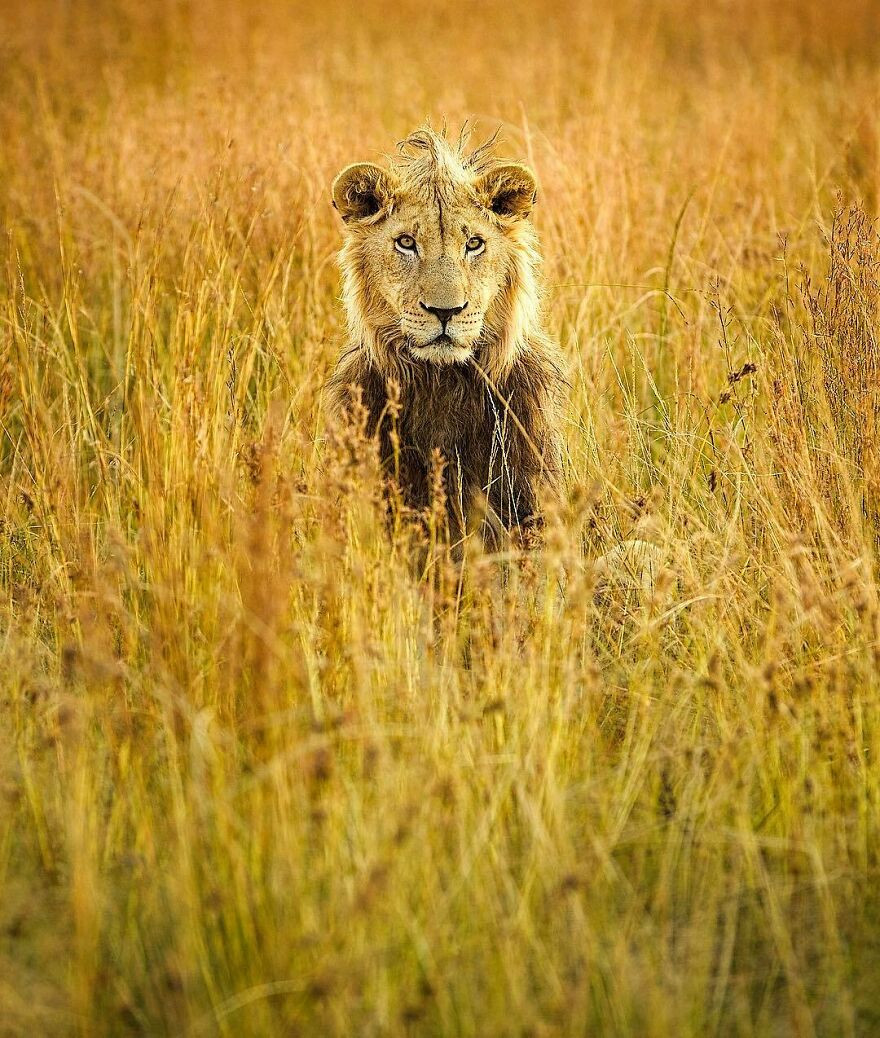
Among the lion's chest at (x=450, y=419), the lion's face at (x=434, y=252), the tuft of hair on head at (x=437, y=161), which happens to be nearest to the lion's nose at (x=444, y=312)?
the lion's face at (x=434, y=252)

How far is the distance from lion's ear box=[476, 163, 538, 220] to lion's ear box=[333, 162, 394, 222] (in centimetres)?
35

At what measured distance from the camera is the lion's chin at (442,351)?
4.07 m

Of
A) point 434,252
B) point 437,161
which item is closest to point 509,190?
point 437,161

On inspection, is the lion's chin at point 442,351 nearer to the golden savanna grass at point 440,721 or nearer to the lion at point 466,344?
the lion at point 466,344

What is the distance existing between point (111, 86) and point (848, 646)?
21.8 ft

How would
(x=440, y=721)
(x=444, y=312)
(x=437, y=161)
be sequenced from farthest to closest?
(x=437, y=161), (x=444, y=312), (x=440, y=721)

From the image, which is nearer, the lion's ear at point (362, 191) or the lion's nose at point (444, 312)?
the lion's nose at point (444, 312)

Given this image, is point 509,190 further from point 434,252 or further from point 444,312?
point 444,312

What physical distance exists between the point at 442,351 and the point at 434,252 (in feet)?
1.17

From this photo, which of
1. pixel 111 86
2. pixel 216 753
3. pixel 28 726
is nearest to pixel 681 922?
pixel 216 753

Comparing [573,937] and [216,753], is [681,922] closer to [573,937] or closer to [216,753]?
[573,937]

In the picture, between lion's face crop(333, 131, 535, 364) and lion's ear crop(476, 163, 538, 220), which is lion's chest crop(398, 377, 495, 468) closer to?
lion's face crop(333, 131, 535, 364)

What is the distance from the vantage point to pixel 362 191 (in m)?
4.34

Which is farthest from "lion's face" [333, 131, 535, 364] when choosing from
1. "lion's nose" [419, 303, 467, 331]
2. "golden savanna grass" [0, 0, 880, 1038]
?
"golden savanna grass" [0, 0, 880, 1038]
